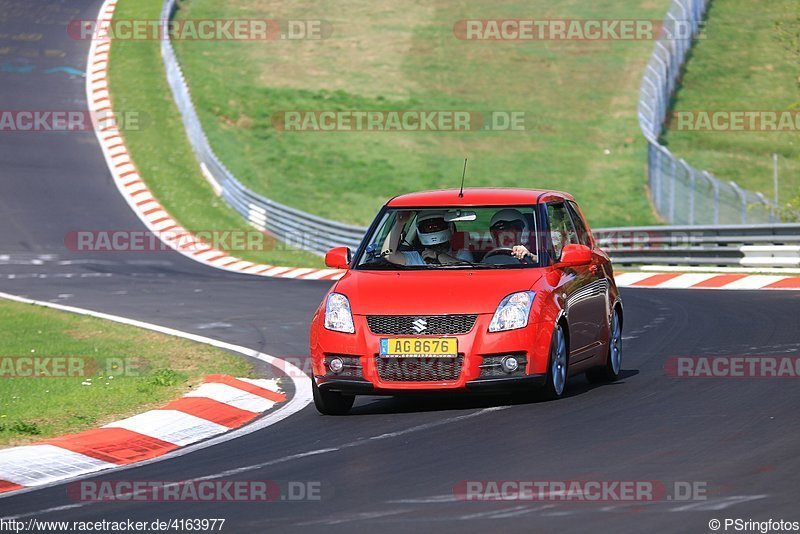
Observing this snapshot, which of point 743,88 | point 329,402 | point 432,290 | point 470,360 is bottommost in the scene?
point 329,402

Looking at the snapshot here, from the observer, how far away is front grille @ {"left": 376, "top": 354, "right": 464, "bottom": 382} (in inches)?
419

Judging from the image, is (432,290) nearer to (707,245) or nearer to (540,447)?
(540,447)

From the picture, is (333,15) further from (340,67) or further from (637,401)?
(637,401)

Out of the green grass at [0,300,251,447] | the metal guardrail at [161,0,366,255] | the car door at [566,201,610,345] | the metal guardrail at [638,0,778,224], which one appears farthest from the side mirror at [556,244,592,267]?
the metal guardrail at [161,0,366,255]

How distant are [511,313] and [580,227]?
2.20m

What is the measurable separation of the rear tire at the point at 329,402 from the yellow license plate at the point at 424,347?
0.75m

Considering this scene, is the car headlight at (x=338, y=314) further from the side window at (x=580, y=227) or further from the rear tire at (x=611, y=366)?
the side window at (x=580, y=227)

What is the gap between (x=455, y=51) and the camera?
175ft

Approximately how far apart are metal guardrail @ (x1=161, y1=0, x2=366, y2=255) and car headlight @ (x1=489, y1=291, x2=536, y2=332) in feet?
61.5

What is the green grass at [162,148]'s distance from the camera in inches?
1347

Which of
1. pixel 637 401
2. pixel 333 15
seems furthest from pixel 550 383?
pixel 333 15

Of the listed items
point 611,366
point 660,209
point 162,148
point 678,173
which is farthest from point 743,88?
point 611,366

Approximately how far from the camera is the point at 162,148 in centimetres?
4134

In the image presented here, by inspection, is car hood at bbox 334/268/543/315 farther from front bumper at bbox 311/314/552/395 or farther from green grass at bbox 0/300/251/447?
green grass at bbox 0/300/251/447
